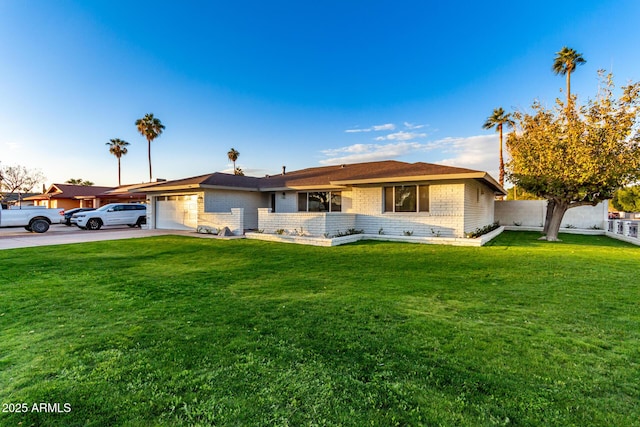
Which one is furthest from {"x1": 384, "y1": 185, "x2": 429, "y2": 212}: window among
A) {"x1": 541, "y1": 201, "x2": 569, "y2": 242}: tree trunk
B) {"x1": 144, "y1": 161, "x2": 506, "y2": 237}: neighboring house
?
{"x1": 541, "y1": 201, "x2": 569, "y2": 242}: tree trunk

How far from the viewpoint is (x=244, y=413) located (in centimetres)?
223

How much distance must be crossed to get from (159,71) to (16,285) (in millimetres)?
13669

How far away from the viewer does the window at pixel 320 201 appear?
16.4m

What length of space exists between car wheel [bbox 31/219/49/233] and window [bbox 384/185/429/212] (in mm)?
19246

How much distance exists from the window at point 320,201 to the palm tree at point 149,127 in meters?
28.6

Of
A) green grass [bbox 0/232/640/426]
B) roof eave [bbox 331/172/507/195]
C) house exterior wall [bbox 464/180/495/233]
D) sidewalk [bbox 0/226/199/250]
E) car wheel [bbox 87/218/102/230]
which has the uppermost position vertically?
roof eave [bbox 331/172/507/195]

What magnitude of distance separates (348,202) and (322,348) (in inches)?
507

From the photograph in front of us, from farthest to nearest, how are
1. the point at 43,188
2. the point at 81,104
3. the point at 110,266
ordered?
the point at 43,188 < the point at 81,104 < the point at 110,266

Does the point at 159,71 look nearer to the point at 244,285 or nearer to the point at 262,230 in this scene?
the point at 262,230

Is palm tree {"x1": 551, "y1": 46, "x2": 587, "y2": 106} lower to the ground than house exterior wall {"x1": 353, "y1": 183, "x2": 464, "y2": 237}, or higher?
higher

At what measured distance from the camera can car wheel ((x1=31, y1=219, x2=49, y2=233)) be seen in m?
17.3

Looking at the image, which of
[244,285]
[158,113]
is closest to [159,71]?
[244,285]

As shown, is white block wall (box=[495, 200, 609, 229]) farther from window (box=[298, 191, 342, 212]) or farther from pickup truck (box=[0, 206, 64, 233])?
pickup truck (box=[0, 206, 64, 233])

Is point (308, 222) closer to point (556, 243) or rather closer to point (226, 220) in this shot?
point (226, 220)
